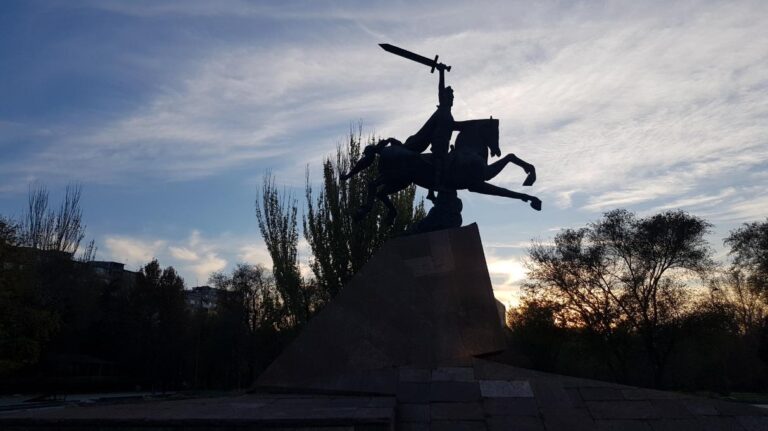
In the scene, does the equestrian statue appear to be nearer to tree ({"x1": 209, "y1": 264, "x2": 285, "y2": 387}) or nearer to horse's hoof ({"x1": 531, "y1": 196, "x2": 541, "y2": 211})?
horse's hoof ({"x1": 531, "y1": 196, "x2": 541, "y2": 211})

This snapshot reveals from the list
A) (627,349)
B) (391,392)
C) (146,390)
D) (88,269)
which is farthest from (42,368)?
(391,392)

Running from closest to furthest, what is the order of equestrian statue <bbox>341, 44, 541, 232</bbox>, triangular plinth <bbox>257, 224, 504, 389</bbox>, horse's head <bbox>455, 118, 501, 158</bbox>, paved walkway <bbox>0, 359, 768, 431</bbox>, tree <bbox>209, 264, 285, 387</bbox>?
paved walkway <bbox>0, 359, 768, 431</bbox>
triangular plinth <bbox>257, 224, 504, 389</bbox>
equestrian statue <bbox>341, 44, 541, 232</bbox>
horse's head <bbox>455, 118, 501, 158</bbox>
tree <bbox>209, 264, 285, 387</bbox>

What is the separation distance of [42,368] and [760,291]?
145ft

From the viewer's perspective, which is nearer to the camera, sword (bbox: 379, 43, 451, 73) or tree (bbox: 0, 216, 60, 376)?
sword (bbox: 379, 43, 451, 73)

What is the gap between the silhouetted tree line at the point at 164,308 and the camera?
28078mm

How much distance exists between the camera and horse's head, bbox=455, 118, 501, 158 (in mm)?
13531

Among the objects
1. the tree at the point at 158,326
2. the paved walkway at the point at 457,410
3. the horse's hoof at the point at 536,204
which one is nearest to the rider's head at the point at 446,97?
the horse's hoof at the point at 536,204

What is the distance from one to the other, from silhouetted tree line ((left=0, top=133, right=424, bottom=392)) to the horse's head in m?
13.0

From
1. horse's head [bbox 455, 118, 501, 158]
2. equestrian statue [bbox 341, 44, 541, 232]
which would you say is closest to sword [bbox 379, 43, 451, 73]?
equestrian statue [bbox 341, 44, 541, 232]

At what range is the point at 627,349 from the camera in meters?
31.3

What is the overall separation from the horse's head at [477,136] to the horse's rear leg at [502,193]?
779 mm

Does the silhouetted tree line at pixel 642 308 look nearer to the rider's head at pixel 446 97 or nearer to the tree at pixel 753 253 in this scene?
the tree at pixel 753 253

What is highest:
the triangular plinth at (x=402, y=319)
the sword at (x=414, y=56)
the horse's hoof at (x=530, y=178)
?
the sword at (x=414, y=56)

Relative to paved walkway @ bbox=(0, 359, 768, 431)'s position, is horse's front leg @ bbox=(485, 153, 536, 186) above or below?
above
